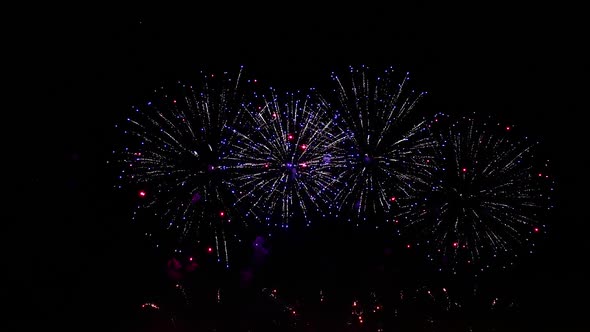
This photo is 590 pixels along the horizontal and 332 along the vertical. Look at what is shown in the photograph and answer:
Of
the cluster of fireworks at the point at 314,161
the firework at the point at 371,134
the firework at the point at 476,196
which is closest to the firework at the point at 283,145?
the cluster of fireworks at the point at 314,161

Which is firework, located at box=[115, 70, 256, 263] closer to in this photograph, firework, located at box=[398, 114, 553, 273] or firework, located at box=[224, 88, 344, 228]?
firework, located at box=[224, 88, 344, 228]

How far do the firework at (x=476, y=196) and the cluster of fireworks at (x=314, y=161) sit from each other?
2 cm

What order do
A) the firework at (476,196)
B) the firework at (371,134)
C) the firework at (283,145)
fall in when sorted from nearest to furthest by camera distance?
the firework at (283,145) → the firework at (371,134) → the firework at (476,196)

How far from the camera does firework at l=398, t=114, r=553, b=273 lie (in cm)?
626

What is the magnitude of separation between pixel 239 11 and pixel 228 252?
10.5ft

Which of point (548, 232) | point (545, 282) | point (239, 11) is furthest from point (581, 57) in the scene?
point (239, 11)

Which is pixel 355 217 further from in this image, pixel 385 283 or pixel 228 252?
pixel 228 252

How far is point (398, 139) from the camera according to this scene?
575 cm

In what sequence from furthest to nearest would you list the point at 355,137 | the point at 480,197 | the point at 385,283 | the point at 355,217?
1. the point at 355,217
2. the point at 385,283
3. the point at 480,197
4. the point at 355,137

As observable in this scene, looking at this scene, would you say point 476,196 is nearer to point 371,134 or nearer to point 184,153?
point 371,134

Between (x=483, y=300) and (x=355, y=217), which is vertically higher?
(x=355, y=217)

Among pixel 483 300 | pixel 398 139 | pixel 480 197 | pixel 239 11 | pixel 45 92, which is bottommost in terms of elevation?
pixel 483 300

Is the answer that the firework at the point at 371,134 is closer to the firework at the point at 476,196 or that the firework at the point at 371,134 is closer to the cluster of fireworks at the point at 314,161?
the cluster of fireworks at the point at 314,161

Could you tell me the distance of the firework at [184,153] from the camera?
5602mm
